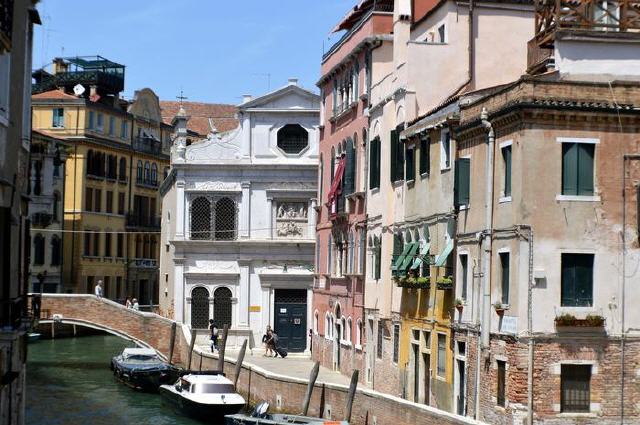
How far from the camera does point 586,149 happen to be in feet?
70.5

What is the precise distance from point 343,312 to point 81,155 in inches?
1207

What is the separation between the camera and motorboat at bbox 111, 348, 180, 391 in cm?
3694

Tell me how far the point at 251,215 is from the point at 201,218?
5.67 feet

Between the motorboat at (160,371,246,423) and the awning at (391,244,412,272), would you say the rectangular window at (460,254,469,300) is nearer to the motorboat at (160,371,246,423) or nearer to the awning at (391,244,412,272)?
the awning at (391,244,412,272)

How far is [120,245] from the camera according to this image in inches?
2608

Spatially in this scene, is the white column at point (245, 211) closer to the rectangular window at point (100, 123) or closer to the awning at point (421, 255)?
the awning at point (421, 255)

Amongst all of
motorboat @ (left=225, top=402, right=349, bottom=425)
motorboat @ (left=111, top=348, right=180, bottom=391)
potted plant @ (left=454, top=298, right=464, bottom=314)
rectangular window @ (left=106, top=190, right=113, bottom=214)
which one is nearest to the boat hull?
motorboat @ (left=225, top=402, right=349, bottom=425)

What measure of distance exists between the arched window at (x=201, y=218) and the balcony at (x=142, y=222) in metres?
22.4

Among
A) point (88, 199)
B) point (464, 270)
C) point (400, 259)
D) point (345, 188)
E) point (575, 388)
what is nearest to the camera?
point (575, 388)

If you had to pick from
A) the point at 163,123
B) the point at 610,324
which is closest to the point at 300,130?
the point at 610,324

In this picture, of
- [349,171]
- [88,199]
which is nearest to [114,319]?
[349,171]

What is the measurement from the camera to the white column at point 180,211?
44531 mm

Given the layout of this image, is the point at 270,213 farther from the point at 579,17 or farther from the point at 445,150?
the point at 579,17

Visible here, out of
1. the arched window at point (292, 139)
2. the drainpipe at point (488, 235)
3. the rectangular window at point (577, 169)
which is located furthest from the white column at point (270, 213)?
the rectangular window at point (577, 169)
